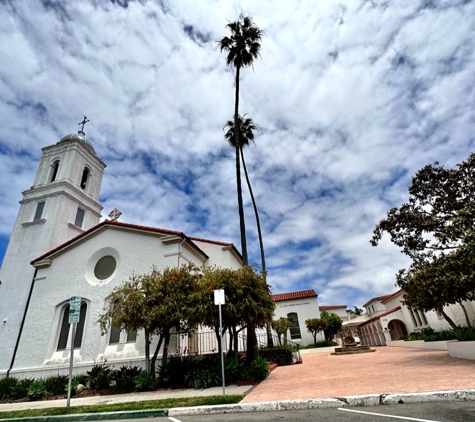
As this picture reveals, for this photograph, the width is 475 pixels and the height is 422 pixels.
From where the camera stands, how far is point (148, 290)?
39.8 ft

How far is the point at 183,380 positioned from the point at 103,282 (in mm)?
8317

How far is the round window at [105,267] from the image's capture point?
58.4 ft

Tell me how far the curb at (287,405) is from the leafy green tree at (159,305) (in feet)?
12.8

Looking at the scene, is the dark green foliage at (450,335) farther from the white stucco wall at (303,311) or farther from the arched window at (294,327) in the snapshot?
the arched window at (294,327)

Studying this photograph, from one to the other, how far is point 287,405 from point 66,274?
16.4 m

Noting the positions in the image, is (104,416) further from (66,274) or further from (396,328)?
(396,328)

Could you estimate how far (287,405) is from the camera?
656 centimetres

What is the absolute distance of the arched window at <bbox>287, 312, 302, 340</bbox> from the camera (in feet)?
113

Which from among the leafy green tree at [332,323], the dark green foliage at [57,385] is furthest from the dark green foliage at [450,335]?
the dark green foliage at [57,385]

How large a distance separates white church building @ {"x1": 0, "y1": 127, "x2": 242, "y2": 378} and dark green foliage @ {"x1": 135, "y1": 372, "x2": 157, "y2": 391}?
125 inches

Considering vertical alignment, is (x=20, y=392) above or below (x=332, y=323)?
below

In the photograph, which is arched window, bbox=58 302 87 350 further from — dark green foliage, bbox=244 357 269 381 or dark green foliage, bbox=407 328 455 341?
dark green foliage, bbox=407 328 455 341

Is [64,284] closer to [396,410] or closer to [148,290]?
[148,290]

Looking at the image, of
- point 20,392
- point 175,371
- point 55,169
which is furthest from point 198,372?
point 55,169
